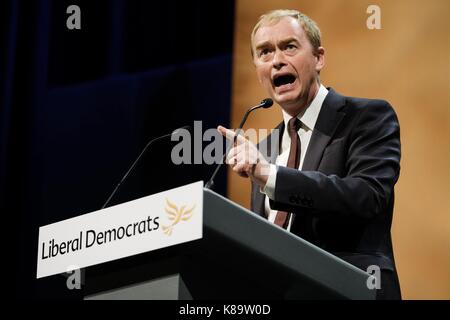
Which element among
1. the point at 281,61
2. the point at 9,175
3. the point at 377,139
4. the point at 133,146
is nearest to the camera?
the point at 377,139

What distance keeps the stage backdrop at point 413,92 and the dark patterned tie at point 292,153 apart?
1.18m

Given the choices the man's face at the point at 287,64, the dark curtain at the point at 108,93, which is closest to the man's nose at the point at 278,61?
the man's face at the point at 287,64

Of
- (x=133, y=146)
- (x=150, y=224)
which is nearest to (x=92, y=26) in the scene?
(x=133, y=146)

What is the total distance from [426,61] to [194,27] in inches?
60.6

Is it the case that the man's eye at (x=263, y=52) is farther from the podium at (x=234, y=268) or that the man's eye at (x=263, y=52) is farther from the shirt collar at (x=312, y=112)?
the podium at (x=234, y=268)

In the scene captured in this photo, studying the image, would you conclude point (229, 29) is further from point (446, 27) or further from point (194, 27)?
point (446, 27)

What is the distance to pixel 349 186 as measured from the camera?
6.16 ft

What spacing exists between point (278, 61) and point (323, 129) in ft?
1.09

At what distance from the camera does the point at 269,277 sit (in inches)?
60.2

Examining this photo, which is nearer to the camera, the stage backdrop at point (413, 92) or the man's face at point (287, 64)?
the man's face at point (287, 64)

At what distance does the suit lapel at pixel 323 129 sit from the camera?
2186 mm

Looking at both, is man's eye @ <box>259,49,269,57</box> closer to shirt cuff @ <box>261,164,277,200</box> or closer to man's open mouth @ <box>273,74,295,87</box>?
man's open mouth @ <box>273,74,295,87</box>

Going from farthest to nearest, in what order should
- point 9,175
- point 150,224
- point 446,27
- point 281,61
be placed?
point 9,175
point 446,27
point 281,61
point 150,224
